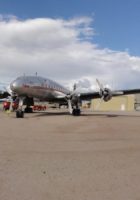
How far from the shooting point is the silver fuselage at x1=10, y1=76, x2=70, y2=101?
32.6 meters

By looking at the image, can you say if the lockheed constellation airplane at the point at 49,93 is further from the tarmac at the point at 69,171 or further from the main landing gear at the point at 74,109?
the tarmac at the point at 69,171

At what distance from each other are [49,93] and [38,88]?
7.83 ft

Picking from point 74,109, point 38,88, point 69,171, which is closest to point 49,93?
point 38,88

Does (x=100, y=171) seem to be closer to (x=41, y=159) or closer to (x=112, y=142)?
(x=41, y=159)

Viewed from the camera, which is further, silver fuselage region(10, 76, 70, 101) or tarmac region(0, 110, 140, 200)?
silver fuselage region(10, 76, 70, 101)

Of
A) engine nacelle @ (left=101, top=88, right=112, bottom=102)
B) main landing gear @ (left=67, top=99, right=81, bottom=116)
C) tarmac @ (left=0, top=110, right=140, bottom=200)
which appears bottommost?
tarmac @ (left=0, top=110, right=140, bottom=200)

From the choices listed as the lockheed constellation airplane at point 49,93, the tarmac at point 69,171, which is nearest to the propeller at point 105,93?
the lockheed constellation airplane at point 49,93

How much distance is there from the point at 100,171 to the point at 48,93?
2923 centimetres

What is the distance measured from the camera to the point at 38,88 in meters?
35.1

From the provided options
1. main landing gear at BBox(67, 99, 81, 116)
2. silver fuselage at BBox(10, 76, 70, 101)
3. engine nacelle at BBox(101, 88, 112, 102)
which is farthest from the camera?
main landing gear at BBox(67, 99, 81, 116)

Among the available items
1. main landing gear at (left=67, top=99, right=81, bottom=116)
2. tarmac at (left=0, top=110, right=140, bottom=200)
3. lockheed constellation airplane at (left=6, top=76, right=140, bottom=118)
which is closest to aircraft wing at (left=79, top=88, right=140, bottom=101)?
lockheed constellation airplane at (left=6, top=76, right=140, bottom=118)

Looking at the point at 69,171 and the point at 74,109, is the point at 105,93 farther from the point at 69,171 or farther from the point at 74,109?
the point at 69,171

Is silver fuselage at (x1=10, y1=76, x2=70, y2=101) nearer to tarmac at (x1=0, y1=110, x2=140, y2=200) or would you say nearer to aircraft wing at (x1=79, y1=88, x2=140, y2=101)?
aircraft wing at (x1=79, y1=88, x2=140, y2=101)

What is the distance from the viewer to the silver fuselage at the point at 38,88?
32562 millimetres
